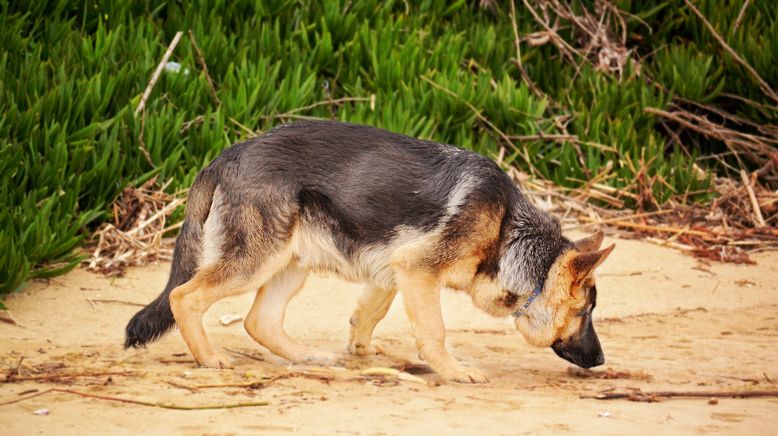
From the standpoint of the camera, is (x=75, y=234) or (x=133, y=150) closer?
(x=75, y=234)

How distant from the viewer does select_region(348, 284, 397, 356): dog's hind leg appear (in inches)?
236

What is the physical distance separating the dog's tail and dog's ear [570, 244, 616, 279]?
1992 mm

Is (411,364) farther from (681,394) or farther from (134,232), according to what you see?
(134,232)

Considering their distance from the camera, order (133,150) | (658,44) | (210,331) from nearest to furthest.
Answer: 1. (210,331)
2. (133,150)
3. (658,44)

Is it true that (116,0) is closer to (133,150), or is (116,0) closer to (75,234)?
(133,150)

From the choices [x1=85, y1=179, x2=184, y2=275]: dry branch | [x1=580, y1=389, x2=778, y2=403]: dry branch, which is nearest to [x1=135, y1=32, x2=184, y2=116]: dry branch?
[x1=85, y1=179, x2=184, y2=275]: dry branch

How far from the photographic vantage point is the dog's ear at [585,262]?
5.33m

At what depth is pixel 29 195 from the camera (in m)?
7.03

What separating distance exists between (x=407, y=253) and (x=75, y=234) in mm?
3139

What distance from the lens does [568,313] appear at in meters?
5.56

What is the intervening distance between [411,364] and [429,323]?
498 millimetres

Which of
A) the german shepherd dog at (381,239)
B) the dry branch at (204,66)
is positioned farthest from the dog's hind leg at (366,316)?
the dry branch at (204,66)

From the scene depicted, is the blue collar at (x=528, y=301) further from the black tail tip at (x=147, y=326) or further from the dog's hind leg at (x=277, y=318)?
the black tail tip at (x=147, y=326)

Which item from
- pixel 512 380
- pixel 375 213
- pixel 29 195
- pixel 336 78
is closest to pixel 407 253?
pixel 375 213
